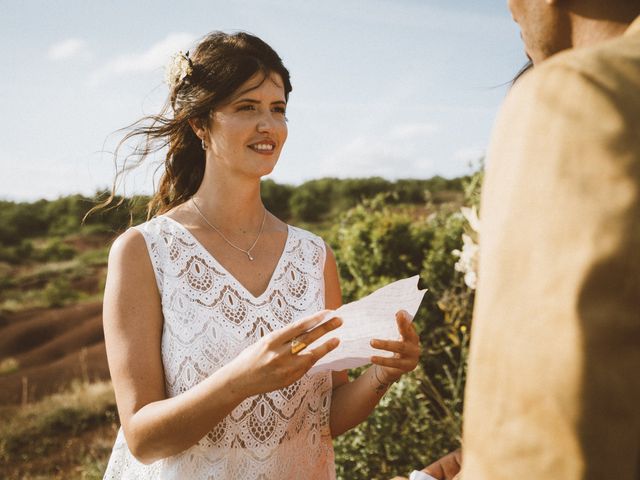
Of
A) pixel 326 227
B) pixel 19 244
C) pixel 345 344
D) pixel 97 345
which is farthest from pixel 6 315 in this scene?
pixel 345 344

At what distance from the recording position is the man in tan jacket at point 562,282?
650 millimetres

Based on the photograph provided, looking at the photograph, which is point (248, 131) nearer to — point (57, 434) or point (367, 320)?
point (367, 320)

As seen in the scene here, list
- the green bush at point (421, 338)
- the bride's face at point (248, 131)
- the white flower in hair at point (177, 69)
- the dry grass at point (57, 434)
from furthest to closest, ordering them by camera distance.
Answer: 1. the dry grass at point (57, 434)
2. the green bush at point (421, 338)
3. the white flower in hair at point (177, 69)
4. the bride's face at point (248, 131)

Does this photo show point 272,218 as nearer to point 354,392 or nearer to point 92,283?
point 354,392

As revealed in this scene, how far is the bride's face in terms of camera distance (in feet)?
9.66

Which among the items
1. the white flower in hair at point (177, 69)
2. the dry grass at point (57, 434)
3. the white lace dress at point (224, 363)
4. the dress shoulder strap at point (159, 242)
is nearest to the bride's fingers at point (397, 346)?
the white lace dress at point (224, 363)

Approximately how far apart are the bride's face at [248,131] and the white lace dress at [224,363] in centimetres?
44

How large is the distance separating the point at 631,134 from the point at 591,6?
1.21ft

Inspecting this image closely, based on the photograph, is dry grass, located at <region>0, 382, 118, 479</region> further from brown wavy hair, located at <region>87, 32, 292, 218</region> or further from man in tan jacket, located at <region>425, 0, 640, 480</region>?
man in tan jacket, located at <region>425, 0, 640, 480</region>

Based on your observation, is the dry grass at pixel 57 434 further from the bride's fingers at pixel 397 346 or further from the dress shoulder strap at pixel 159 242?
the bride's fingers at pixel 397 346

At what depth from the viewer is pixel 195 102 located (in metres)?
3.01

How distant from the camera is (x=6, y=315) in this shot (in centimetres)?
1427

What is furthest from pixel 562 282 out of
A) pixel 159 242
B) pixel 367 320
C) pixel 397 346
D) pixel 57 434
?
pixel 57 434

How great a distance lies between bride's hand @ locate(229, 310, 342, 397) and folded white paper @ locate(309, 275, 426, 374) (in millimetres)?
50
